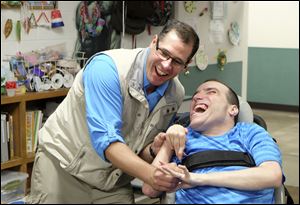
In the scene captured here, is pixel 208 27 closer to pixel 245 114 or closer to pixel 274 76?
pixel 274 76

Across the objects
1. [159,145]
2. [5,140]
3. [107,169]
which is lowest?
[5,140]

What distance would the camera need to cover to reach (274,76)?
22.4 ft

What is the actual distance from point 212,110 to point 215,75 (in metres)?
3.14

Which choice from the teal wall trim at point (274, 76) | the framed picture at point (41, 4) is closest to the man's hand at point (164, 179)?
the framed picture at point (41, 4)

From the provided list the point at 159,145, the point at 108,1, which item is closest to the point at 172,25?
the point at 159,145

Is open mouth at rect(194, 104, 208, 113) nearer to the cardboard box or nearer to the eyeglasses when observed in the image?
the eyeglasses

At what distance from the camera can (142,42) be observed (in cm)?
405

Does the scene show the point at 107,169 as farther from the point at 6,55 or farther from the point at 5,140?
the point at 6,55

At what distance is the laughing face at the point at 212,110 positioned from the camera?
1748mm

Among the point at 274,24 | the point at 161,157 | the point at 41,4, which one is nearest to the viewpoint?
the point at 161,157

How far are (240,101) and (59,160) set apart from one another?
0.71 metres

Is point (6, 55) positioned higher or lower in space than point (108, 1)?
lower

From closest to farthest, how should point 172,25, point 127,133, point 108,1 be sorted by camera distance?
point 172,25
point 127,133
point 108,1

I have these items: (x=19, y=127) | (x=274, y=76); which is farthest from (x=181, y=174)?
(x=274, y=76)
